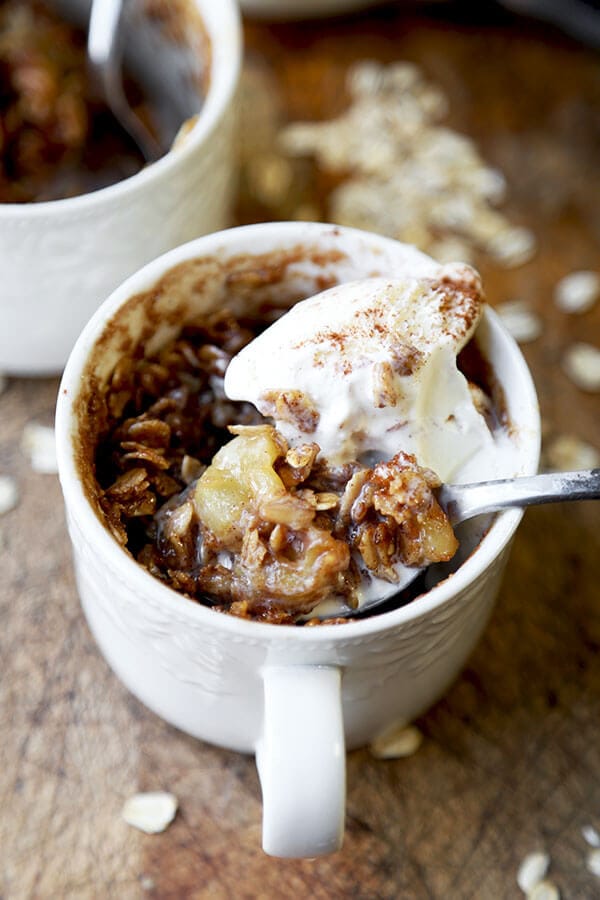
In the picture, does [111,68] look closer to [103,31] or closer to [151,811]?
[103,31]

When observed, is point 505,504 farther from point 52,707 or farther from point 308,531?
point 52,707

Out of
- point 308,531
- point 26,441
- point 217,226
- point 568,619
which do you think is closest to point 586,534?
point 568,619

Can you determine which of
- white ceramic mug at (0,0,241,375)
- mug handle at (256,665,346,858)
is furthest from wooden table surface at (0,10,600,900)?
mug handle at (256,665,346,858)

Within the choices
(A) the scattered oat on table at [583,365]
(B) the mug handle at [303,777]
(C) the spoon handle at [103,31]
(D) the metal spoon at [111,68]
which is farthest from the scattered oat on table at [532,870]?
(C) the spoon handle at [103,31]

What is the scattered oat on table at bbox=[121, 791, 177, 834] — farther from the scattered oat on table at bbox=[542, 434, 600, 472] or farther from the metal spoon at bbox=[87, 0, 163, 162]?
the metal spoon at bbox=[87, 0, 163, 162]

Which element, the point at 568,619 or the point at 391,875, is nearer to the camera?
the point at 391,875

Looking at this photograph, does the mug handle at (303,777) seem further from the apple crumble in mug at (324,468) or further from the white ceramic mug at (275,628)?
the apple crumble in mug at (324,468)
